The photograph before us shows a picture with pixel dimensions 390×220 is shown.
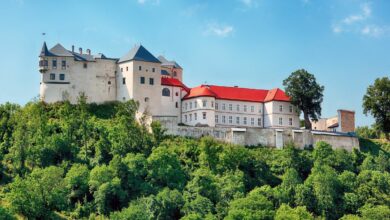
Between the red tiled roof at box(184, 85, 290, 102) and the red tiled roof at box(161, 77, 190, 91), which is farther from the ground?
the red tiled roof at box(161, 77, 190, 91)

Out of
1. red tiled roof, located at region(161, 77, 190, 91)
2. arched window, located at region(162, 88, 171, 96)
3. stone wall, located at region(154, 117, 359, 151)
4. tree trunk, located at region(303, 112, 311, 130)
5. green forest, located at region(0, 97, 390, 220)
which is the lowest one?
green forest, located at region(0, 97, 390, 220)

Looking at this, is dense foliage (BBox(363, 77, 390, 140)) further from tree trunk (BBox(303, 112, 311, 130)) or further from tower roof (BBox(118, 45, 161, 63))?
tower roof (BBox(118, 45, 161, 63))

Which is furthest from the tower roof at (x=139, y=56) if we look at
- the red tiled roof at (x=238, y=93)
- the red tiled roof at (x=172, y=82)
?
the red tiled roof at (x=238, y=93)

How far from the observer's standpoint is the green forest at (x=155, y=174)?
6175 centimetres

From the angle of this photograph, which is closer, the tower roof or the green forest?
the green forest

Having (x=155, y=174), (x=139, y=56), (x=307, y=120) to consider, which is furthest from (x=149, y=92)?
(x=307, y=120)

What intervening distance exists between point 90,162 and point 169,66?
22.0m

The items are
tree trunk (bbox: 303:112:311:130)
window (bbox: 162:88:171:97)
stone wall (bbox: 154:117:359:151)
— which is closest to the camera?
stone wall (bbox: 154:117:359:151)

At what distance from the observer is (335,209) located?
66.1 m

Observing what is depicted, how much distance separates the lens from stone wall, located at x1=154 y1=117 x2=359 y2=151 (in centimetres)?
7588

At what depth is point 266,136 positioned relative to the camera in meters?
77.4

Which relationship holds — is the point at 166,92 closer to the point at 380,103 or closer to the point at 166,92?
the point at 166,92

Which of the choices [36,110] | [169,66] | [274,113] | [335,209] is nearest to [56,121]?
[36,110]

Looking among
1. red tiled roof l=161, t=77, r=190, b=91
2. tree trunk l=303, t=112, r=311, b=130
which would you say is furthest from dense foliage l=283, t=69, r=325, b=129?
red tiled roof l=161, t=77, r=190, b=91
